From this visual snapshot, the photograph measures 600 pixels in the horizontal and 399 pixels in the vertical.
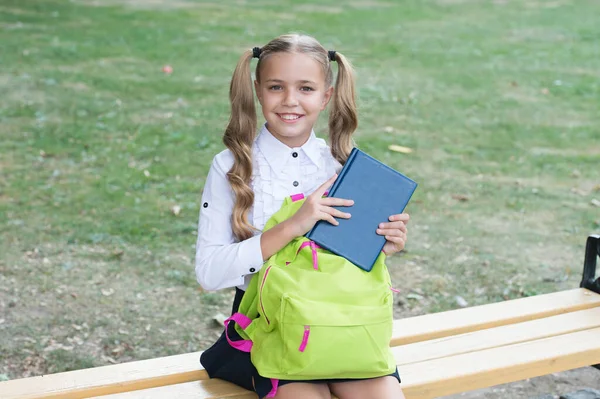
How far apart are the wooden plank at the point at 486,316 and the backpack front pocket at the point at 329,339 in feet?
2.17

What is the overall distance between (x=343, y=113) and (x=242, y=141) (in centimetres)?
35

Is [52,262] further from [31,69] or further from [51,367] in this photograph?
[31,69]

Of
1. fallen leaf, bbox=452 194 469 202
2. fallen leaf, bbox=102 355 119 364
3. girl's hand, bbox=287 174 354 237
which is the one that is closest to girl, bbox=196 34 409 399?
girl's hand, bbox=287 174 354 237

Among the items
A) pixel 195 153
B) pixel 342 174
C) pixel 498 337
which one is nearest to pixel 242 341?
pixel 342 174

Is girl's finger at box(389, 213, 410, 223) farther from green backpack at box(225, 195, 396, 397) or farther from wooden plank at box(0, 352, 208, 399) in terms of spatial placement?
wooden plank at box(0, 352, 208, 399)

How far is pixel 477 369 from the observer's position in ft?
9.12

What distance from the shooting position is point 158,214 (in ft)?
17.6

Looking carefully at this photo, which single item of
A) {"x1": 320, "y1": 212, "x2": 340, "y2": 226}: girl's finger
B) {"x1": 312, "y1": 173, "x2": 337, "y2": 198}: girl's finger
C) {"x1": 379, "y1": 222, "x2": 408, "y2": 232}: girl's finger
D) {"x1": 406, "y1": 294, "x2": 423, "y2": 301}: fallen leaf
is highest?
{"x1": 312, "y1": 173, "x2": 337, "y2": 198}: girl's finger

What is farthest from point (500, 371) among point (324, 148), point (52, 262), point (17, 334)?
point (52, 262)

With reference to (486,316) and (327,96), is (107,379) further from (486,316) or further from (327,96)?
(486,316)

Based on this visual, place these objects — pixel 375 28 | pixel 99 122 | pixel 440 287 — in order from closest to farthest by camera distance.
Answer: pixel 440 287, pixel 99 122, pixel 375 28

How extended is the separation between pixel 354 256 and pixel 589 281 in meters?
1.46

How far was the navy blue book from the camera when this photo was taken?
2.46 meters

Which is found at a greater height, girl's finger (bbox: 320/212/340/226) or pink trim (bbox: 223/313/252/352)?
girl's finger (bbox: 320/212/340/226)
